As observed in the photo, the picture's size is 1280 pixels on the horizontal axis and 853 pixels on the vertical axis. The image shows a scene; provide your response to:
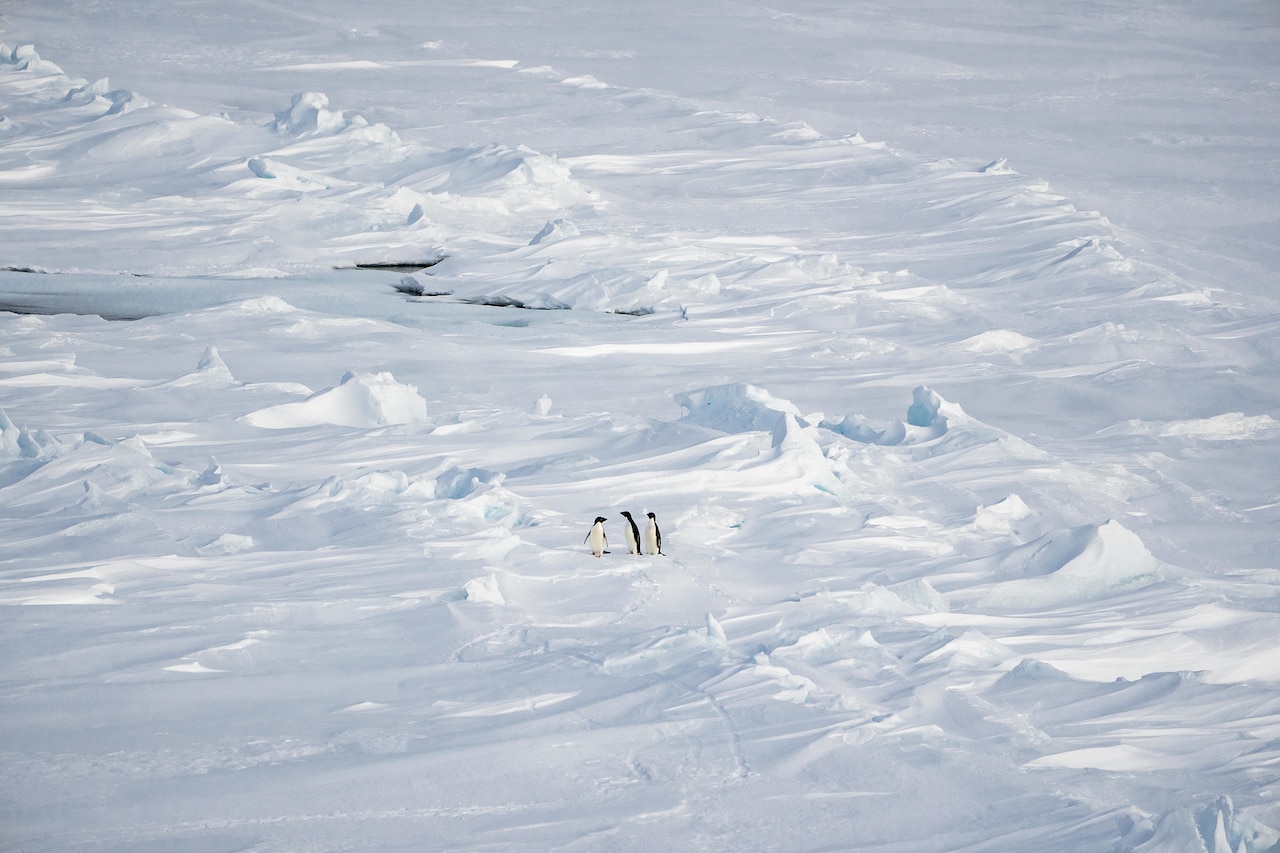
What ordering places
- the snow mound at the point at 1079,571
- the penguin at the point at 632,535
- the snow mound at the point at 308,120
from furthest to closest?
the snow mound at the point at 308,120
the penguin at the point at 632,535
the snow mound at the point at 1079,571

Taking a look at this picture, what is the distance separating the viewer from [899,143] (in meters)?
18.0

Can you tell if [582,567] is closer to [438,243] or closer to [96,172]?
[438,243]

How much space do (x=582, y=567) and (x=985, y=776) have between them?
88.3 inches

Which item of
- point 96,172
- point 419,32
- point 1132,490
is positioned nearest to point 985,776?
point 1132,490

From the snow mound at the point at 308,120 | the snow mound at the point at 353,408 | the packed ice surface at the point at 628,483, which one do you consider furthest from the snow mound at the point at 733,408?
the snow mound at the point at 308,120

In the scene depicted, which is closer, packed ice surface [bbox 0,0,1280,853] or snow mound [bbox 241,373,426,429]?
packed ice surface [bbox 0,0,1280,853]

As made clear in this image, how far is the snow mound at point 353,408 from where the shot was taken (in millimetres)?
8195

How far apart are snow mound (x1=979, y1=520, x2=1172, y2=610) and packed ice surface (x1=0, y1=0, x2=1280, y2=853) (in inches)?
1.1

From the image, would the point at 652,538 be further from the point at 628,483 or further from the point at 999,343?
the point at 999,343

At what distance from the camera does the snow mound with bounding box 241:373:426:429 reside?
8.20 metres

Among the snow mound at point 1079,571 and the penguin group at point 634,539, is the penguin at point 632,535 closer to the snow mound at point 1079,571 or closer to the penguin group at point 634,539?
the penguin group at point 634,539

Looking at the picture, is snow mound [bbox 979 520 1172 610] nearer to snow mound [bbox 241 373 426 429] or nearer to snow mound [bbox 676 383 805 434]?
snow mound [bbox 676 383 805 434]

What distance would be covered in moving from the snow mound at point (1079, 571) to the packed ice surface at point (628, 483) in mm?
28

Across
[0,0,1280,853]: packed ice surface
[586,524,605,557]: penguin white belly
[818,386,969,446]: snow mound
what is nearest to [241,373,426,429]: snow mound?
[0,0,1280,853]: packed ice surface
